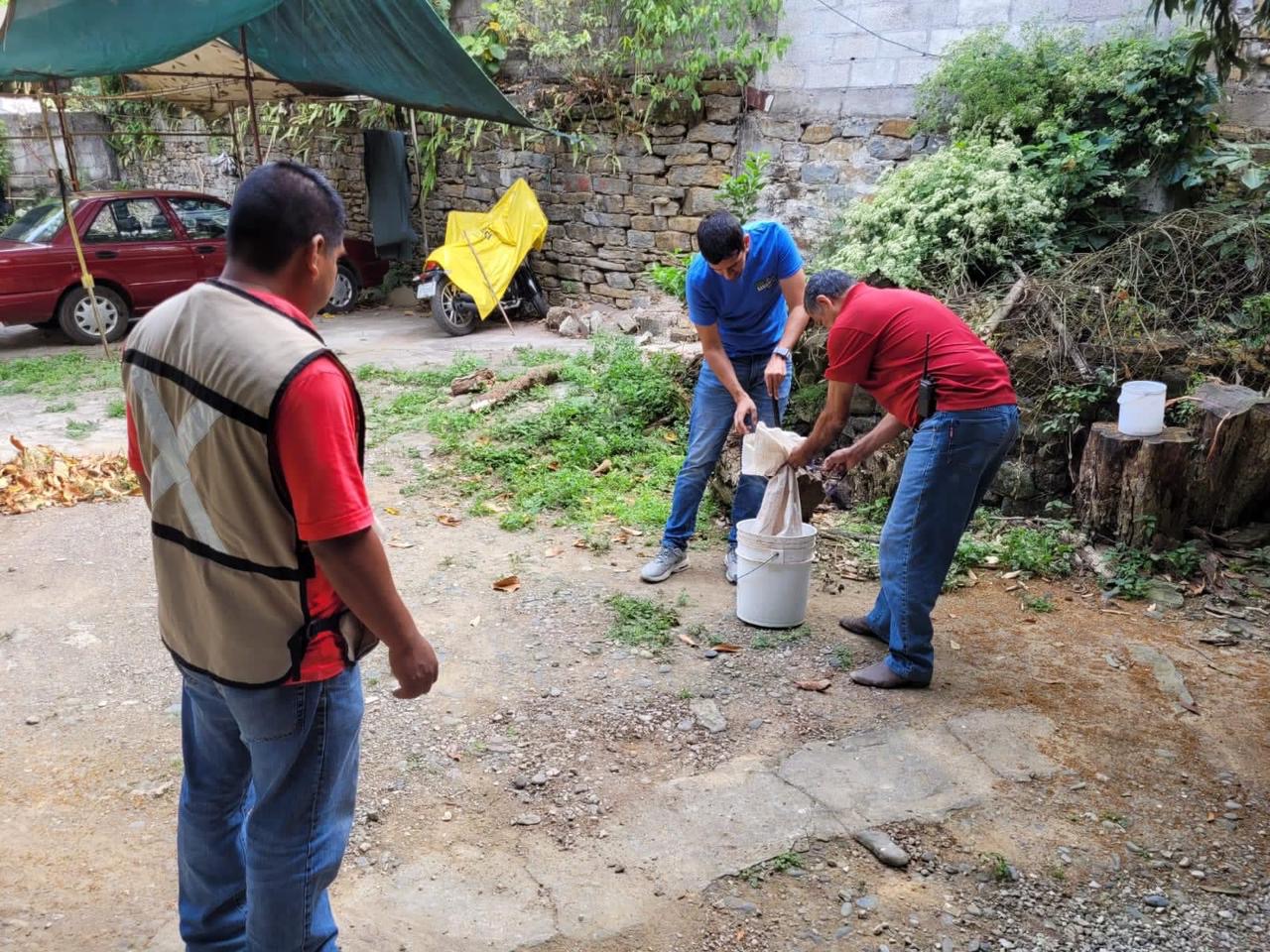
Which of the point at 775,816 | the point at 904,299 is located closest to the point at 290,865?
the point at 775,816

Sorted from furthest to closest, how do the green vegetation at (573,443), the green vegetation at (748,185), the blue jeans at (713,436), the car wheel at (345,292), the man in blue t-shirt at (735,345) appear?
the car wheel at (345,292) → the green vegetation at (748,185) → the green vegetation at (573,443) → the blue jeans at (713,436) → the man in blue t-shirt at (735,345)

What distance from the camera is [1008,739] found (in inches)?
133

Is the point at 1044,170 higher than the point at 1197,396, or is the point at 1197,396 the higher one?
the point at 1044,170

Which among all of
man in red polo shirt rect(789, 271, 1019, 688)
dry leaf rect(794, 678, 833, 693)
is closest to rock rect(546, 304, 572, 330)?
man in red polo shirt rect(789, 271, 1019, 688)

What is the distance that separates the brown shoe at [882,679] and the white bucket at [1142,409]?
194 cm

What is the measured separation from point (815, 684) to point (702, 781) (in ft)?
2.59

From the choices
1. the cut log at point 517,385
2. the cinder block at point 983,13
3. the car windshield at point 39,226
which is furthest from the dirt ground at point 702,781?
the car windshield at point 39,226

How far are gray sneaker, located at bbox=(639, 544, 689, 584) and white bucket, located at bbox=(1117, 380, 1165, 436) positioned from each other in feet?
7.36

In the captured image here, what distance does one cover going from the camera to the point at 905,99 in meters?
7.92

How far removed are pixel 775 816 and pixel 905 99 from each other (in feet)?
22.0

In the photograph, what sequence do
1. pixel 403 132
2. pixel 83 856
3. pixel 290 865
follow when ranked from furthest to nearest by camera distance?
pixel 403 132
pixel 83 856
pixel 290 865

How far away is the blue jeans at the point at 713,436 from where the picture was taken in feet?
15.1

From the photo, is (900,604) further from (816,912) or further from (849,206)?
(849,206)

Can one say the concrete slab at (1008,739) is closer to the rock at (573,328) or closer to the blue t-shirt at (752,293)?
the blue t-shirt at (752,293)
